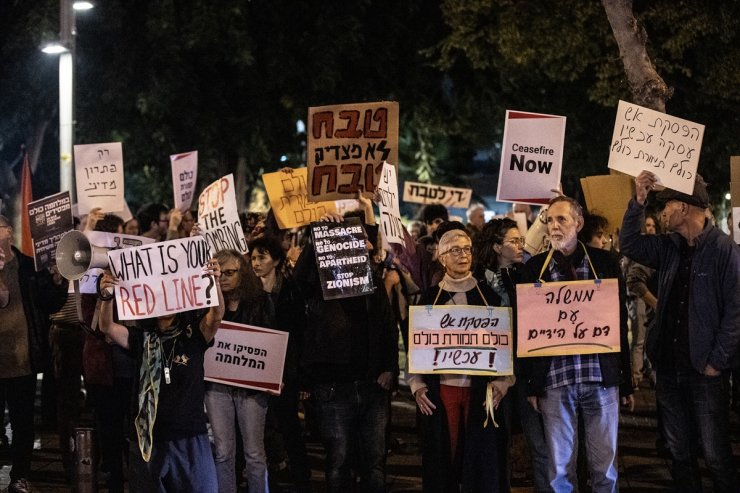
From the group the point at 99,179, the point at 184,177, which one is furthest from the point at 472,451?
the point at 99,179

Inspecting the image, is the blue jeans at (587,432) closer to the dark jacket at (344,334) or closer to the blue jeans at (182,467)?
the dark jacket at (344,334)

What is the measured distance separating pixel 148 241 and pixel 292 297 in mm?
1232

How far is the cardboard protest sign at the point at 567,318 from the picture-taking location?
699 cm

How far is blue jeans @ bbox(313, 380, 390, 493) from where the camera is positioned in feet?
24.7

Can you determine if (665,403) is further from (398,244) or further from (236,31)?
(236,31)

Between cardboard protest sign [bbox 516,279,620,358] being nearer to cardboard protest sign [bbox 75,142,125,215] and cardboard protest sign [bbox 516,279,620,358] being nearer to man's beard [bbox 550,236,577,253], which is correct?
man's beard [bbox 550,236,577,253]

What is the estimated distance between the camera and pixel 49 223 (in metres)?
10.0

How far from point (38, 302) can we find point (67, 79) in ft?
25.4

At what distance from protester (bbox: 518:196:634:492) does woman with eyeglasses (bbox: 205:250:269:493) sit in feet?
A: 6.14

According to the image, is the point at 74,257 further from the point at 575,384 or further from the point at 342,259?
the point at 575,384

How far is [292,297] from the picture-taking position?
27.2ft

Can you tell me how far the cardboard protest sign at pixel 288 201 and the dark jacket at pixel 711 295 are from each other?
12.4 feet

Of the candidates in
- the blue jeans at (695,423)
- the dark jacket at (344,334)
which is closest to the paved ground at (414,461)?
the blue jeans at (695,423)

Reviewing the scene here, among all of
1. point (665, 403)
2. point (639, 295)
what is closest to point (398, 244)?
point (665, 403)
